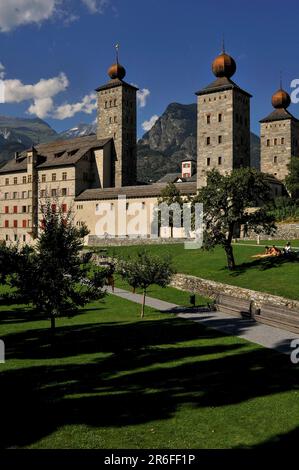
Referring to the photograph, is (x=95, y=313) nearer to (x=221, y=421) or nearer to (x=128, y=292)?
(x=128, y=292)

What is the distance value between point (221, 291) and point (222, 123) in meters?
38.3

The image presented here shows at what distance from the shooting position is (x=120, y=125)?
85.4m

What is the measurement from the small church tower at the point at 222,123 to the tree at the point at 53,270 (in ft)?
157

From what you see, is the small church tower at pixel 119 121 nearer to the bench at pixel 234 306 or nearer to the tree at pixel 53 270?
the bench at pixel 234 306

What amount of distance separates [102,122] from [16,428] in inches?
3193

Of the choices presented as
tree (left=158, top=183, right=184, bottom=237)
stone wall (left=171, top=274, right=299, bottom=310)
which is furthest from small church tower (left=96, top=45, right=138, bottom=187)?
stone wall (left=171, top=274, right=299, bottom=310)

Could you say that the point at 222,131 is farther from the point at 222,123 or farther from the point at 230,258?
the point at 230,258

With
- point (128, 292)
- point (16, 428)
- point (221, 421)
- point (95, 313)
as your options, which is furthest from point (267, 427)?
point (128, 292)

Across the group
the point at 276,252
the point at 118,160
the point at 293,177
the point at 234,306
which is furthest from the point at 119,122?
the point at 234,306

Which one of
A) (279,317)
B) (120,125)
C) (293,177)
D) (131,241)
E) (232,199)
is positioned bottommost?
(279,317)

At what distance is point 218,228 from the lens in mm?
39750

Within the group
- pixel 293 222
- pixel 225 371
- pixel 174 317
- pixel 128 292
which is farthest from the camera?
pixel 293 222

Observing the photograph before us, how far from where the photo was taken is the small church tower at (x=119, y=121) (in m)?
85.1

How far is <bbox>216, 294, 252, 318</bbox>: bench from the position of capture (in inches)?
1096
